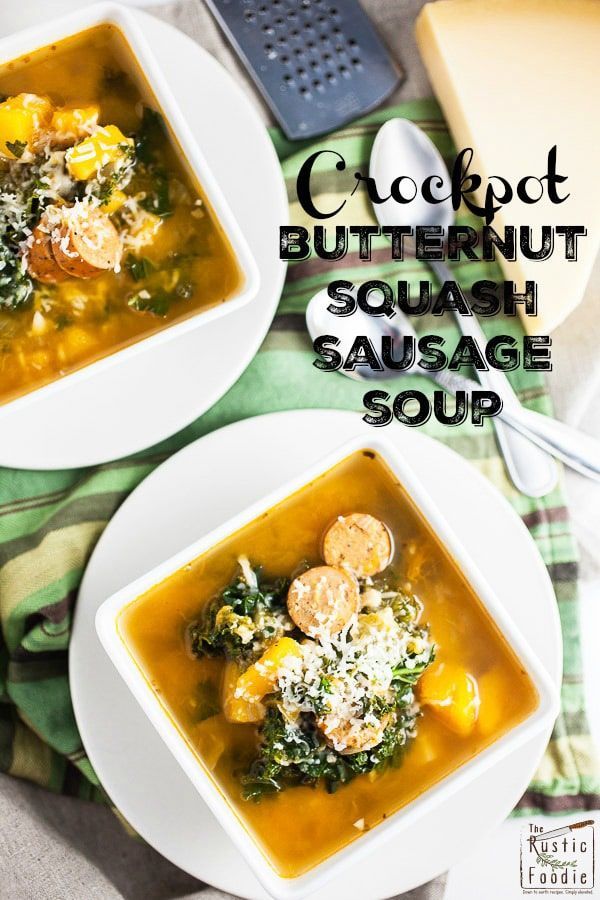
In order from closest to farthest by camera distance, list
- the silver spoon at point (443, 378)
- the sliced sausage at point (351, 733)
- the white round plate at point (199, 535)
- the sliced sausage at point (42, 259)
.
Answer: the sliced sausage at point (351, 733) → the sliced sausage at point (42, 259) → the white round plate at point (199, 535) → the silver spoon at point (443, 378)

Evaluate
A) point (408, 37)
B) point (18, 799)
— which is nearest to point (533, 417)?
point (408, 37)

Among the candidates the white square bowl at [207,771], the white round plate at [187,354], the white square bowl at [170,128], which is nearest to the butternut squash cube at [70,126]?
the white square bowl at [170,128]

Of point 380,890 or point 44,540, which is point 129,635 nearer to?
point 44,540

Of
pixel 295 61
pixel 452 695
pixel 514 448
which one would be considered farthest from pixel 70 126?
pixel 452 695

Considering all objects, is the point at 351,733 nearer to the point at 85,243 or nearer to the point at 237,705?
the point at 237,705

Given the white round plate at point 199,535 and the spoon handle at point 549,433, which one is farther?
the spoon handle at point 549,433

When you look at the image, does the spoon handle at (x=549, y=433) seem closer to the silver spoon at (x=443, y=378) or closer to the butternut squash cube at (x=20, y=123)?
the silver spoon at (x=443, y=378)
